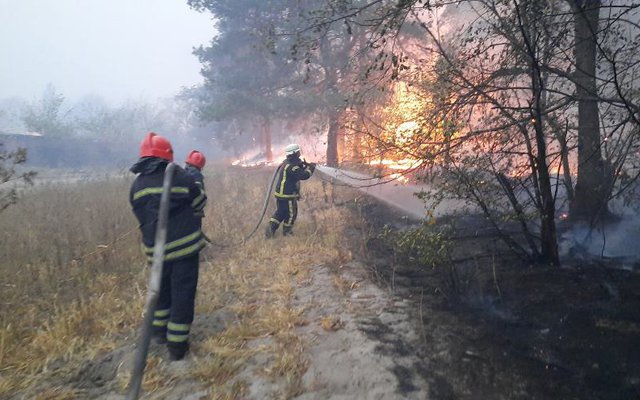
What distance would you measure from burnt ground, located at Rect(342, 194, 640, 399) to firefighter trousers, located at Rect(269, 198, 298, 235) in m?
2.38

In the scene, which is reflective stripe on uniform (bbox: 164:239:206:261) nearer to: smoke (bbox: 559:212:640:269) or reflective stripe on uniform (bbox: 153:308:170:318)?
reflective stripe on uniform (bbox: 153:308:170:318)

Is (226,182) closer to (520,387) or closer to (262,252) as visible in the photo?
(262,252)

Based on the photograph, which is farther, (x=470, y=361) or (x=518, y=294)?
(x=518, y=294)

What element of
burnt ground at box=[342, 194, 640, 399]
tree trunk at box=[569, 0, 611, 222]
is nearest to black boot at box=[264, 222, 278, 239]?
burnt ground at box=[342, 194, 640, 399]

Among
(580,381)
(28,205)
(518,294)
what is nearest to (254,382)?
(580,381)

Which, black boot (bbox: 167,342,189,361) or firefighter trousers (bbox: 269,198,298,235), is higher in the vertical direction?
firefighter trousers (bbox: 269,198,298,235)

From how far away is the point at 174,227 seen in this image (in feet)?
11.6

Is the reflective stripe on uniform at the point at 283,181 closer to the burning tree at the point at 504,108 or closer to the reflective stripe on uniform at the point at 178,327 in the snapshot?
the burning tree at the point at 504,108

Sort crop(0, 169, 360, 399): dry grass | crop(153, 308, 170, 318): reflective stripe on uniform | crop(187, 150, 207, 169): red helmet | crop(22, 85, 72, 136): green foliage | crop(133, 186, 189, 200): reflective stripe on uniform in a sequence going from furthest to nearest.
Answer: crop(22, 85, 72, 136): green foliage
crop(187, 150, 207, 169): red helmet
crop(153, 308, 170, 318): reflective stripe on uniform
crop(133, 186, 189, 200): reflective stripe on uniform
crop(0, 169, 360, 399): dry grass

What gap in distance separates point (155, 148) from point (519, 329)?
12.1ft

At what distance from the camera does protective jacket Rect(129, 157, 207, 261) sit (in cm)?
346

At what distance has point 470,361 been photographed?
3219 millimetres

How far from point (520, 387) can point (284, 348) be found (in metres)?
1.84

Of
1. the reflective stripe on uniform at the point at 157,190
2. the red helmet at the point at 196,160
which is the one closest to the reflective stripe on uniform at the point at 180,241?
the reflective stripe on uniform at the point at 157,190
